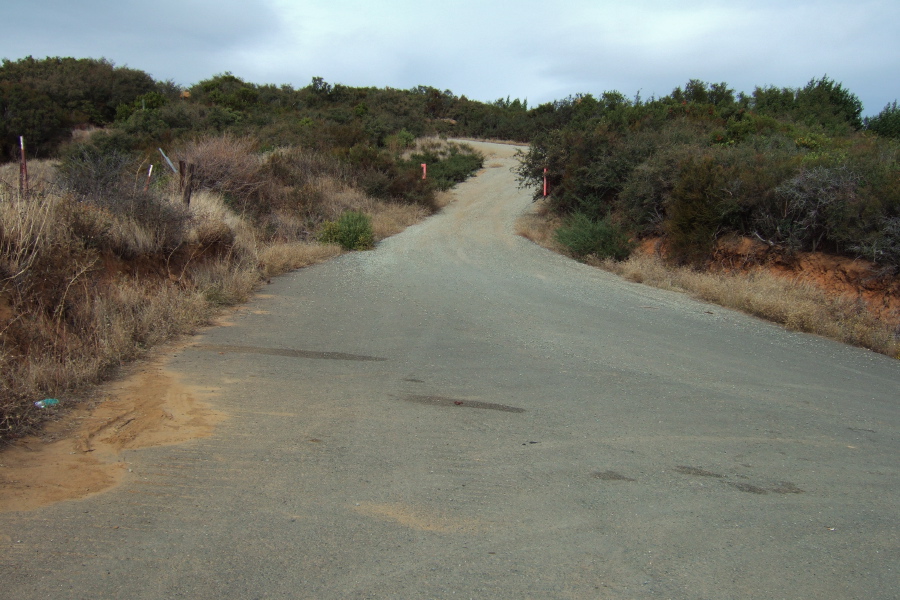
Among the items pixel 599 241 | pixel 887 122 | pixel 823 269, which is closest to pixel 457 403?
pixel 823 269

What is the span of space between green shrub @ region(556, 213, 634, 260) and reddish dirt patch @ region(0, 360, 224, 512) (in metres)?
15.0

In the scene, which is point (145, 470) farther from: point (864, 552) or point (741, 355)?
point (741, 355)

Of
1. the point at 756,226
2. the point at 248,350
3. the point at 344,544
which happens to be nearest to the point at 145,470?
the point at 344,544

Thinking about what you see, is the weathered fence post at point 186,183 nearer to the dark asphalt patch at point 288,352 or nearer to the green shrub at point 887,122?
the dark asphalt patch at point 288,352

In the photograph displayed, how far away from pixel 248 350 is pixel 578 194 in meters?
18.2

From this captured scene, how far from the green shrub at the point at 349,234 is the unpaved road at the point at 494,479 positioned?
35.4ft

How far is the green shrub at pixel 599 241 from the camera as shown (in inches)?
783

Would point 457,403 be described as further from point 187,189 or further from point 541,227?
point 541,227

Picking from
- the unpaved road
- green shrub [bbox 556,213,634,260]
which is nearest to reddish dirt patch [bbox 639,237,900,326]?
green shrub [bbox 556,213,634,260]

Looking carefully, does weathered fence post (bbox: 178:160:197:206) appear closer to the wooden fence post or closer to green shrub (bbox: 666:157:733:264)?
the wooden fence post

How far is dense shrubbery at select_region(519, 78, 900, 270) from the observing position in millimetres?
14117

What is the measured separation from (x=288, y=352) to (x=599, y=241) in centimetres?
1359

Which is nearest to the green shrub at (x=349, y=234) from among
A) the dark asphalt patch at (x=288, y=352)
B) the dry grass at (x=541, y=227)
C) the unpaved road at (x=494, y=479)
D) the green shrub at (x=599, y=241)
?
the dry grass at (x=541, y=227)

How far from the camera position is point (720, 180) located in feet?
55.9
